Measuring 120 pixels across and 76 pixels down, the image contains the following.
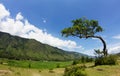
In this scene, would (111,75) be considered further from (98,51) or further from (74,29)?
(74,29)

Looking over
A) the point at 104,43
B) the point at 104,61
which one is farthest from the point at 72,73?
the point at 104,43

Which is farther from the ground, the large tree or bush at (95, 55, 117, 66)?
the large tree

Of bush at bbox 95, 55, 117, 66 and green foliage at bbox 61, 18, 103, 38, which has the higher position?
green foliage at bbox 61, 18, 103, 38

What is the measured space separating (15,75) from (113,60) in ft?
56.5

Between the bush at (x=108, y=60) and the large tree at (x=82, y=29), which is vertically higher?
the large tree at (x=82, y=29)

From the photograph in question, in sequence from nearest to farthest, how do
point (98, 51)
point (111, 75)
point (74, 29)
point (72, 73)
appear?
point (72, 73), point (111, 75), point (98, 51), point (74, 29)

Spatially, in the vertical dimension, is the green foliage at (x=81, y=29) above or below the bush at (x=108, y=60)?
above

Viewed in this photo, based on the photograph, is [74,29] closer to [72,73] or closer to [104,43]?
[104,43]

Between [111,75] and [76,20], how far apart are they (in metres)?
18.4

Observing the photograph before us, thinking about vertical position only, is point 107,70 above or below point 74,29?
below

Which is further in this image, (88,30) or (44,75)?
(88,30)

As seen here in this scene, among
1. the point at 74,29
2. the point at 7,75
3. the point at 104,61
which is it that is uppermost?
the point at 74,29

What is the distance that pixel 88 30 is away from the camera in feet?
144

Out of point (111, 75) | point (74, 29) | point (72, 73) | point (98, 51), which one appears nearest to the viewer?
point (72, 73)
